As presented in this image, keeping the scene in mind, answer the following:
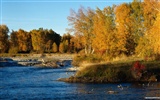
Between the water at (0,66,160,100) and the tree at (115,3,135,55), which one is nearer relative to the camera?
the water at (0,66,160,100)

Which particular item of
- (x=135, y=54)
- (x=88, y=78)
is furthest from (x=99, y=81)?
(x=135, y=54)

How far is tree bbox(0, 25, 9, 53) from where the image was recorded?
14962cm

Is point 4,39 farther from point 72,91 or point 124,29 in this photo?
point 72,91

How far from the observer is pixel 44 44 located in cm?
15550

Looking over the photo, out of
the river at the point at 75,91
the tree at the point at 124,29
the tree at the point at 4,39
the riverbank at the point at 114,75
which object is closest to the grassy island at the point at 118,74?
the riverbank at the point at 114,75

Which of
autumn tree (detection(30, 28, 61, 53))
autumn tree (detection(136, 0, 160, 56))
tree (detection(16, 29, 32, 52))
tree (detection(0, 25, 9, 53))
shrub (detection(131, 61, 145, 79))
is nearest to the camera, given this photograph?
shrub (detection(131, 61, 145, 79))

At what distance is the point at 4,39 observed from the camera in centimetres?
15212

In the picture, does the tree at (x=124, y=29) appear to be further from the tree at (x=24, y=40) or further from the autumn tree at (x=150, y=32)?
the tree at (x=24, y=40)

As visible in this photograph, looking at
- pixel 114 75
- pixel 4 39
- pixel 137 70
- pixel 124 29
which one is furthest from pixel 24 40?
pixel 137 70

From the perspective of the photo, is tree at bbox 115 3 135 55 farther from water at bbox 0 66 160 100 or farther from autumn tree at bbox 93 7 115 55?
water at bbox 0 66 160 100

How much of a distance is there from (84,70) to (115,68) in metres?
4.10

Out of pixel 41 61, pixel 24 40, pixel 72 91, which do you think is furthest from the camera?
pixel 24 40

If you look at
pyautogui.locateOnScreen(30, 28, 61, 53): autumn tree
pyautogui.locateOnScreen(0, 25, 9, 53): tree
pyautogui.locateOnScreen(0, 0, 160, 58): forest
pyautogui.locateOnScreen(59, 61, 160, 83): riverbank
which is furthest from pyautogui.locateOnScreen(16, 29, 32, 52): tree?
pyautogui.locateOnScreen(59, 61, 160, 83): riverbank

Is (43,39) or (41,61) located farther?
(43,39)
